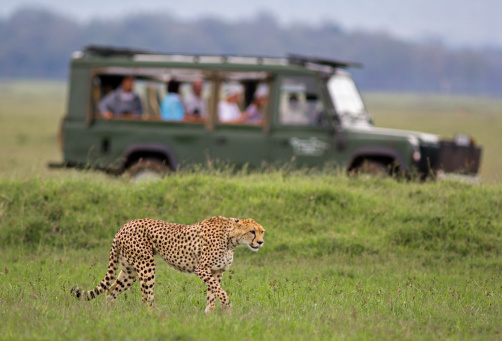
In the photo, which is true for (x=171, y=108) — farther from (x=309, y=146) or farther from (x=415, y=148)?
(x=415, y=148)

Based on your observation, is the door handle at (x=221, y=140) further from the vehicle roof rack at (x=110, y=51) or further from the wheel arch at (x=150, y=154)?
the vehicle roof rack at (x=110, y=51)

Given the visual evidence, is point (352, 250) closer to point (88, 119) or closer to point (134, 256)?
point (134, 256)

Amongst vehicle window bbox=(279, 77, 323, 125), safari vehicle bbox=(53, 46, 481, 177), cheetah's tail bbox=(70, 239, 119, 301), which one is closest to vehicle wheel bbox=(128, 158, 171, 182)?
safari vehicle bbox=(53, 46, 481, 177)

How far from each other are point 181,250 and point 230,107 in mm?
7118

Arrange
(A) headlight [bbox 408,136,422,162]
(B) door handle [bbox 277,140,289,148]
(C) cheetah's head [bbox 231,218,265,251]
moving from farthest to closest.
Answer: (B) door handle [bbox 277,140,289,148]
(A) headlight [bbox 408,136,422,162]
(C) cheetah's head [bbox 231,218,265,251]

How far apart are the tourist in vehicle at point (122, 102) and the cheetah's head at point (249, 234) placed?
752 cm

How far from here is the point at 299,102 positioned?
42.4ft

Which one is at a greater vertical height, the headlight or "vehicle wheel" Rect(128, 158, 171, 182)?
the headlight

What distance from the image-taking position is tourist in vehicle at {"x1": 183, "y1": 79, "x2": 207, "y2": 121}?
531 inches

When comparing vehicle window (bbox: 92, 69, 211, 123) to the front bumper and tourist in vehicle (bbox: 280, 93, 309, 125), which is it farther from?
the front bumper

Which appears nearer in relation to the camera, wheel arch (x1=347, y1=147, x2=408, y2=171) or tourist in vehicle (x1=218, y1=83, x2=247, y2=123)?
wheel arch (x1=347, y1=147, x2=408, y2=171)

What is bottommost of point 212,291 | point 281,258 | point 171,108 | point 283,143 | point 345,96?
point 281,258

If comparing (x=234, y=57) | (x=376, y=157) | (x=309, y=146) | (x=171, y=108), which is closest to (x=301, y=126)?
(x=309, y=146)

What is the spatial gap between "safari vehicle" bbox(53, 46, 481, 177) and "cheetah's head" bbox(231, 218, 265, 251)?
6.11m
